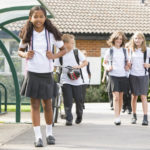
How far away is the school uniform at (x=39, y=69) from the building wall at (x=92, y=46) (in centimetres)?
1559

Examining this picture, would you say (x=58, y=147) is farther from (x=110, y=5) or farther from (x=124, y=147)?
(x=110, y=5)

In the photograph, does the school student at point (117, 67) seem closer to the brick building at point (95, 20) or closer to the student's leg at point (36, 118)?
the student's leg at point (36, 118)

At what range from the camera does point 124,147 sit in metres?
6.79

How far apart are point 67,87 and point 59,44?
2.81m

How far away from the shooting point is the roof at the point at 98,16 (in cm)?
2264

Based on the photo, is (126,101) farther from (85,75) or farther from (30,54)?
(30,54)

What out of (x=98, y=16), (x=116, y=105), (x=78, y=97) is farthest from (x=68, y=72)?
(x=98, y=16)

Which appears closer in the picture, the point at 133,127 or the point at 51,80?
the point at 51,80

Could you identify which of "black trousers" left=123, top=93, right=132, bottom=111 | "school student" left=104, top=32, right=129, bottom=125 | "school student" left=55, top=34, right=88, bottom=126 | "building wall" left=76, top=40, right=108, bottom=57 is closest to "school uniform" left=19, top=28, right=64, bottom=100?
"school student" left=55, top=34, right=88, bottom=126

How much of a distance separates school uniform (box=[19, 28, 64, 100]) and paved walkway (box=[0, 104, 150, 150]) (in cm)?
71

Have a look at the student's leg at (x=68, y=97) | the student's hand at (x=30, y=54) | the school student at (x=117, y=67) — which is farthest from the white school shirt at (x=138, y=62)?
the student's hand at (x=30, y=54)

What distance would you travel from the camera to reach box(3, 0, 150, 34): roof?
2264 cm

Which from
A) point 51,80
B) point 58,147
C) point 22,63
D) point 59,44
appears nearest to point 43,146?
point 58,147

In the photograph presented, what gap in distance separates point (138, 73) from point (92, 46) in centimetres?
1262
